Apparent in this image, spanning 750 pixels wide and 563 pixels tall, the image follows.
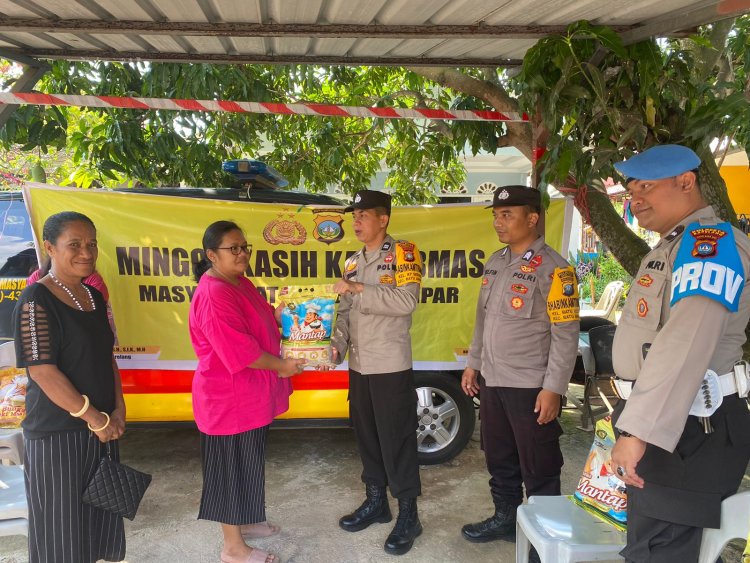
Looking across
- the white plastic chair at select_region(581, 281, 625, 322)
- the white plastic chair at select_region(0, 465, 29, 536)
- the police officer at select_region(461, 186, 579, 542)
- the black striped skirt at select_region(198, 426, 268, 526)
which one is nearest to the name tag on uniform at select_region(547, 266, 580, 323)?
the police officer at select_region(461, 186, 579, 542)

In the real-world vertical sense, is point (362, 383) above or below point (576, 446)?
above

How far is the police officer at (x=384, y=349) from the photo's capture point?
9.76 ft

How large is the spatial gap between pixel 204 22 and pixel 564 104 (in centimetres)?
182

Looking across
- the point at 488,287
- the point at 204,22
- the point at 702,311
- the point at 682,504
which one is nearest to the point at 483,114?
the point at 488,287

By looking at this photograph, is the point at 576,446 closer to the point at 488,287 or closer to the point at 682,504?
the point at 488,287

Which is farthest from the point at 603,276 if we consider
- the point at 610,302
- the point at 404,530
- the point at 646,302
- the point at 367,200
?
the point at 646,302

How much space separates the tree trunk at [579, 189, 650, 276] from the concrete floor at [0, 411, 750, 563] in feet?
5.26

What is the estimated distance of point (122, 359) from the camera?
4.02m

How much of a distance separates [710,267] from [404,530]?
2198 millimetres

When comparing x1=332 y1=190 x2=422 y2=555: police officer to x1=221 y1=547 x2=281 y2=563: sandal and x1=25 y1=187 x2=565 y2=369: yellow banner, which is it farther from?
x1=25 y1=187 x2=565 y2=369: yellow banner

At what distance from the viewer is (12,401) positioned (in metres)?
3.10

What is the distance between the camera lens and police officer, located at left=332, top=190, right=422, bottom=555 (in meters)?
2.97

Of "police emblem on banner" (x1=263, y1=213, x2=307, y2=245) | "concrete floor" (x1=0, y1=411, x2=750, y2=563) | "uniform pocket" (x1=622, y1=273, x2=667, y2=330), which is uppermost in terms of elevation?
"police emblem on banner" (x1=263, y1=213, x2=307, y2=245)

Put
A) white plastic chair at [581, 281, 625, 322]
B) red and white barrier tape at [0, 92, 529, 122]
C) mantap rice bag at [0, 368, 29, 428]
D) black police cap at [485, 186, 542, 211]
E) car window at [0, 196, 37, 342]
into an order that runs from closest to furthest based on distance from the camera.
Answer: black police cap at [485, 186, 542, 211]
mantap rice bag at [0, 368, 29, 428]
red and white barrier tape at [0, 92, 529, 122]
car window at [0, 196, 37, 342]
white plastic chair at [581, 281, 625, 322]
